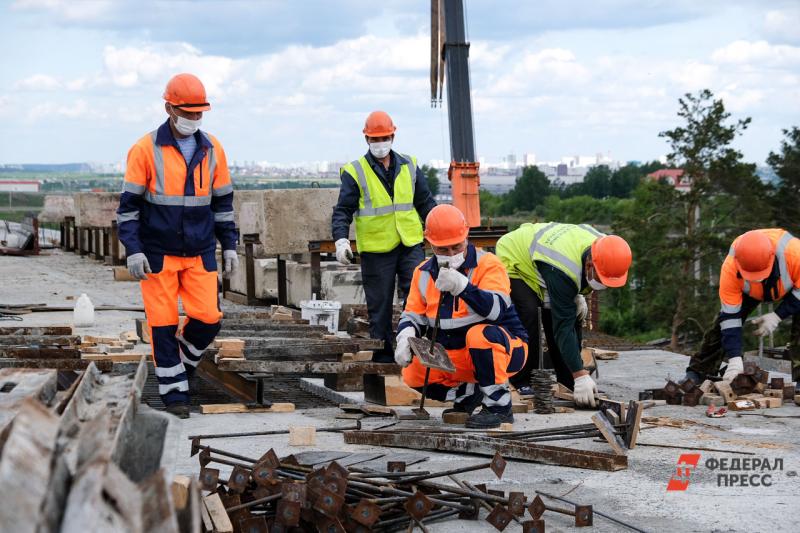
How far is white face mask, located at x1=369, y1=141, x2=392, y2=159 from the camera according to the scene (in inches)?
333

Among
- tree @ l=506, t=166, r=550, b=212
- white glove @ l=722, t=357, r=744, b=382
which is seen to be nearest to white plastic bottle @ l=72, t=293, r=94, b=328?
white glove @ l=722, t=357, r=744, b=382

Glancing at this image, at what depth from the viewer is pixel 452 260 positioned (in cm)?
664

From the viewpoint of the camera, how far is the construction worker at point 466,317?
21.3 feet

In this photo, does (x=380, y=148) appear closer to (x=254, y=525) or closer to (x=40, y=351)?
(x=40, y=351)

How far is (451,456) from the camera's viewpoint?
19.3 feet

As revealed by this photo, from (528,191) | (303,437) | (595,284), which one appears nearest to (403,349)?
(303,437)

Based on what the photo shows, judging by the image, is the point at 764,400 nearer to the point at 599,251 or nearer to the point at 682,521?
the point at 599,251

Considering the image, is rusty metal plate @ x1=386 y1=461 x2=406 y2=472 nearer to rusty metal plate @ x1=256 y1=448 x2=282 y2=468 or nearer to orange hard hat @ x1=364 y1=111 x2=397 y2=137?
rusty metal plate @ x1=256 y1=448 x2=282 y2=468

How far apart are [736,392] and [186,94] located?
4497 millimetres

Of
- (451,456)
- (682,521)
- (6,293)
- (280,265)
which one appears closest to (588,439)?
(451,456)

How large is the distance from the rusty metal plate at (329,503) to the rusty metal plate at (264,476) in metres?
0.32

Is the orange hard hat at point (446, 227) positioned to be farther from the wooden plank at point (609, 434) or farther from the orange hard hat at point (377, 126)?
the orange hard hat at point (377, 126)

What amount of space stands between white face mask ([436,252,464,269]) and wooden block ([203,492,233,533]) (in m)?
2.64

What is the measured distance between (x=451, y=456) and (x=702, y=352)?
4.13 metres
